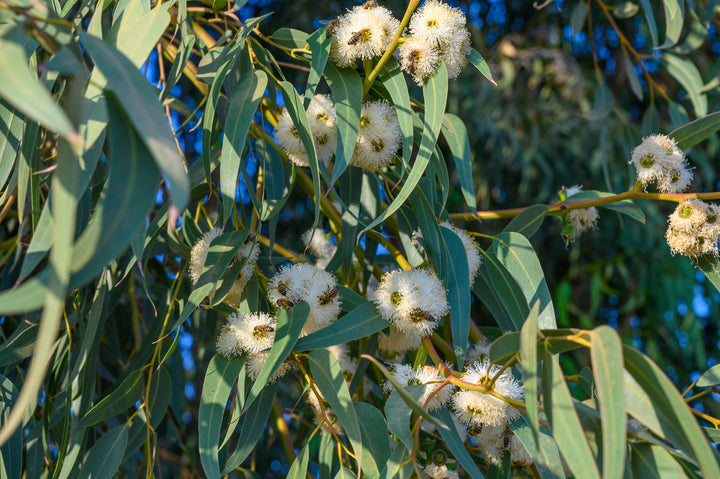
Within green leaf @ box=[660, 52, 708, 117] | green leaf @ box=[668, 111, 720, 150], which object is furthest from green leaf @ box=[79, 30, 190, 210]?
green leaf @ box=[660, 52, 708, 117]

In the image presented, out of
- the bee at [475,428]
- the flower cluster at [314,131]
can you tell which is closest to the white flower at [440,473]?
the bee at [475,428]

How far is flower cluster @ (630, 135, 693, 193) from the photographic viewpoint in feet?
2.79

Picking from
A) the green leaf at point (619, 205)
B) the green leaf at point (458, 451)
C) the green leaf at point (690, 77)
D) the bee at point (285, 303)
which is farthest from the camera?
the green leaf at point (690, 77)

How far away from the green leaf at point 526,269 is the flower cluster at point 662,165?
18cm

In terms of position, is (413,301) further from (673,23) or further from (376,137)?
(673,23)

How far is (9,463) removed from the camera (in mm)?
813

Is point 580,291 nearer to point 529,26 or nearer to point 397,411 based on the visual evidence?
point 529,26

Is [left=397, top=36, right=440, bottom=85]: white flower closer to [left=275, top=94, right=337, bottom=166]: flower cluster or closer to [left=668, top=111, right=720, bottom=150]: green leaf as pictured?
[left=275, top=94, right=337, bottom=166]: flower cluster

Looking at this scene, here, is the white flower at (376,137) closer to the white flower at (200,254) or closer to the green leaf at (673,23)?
the white flower at (200,254)

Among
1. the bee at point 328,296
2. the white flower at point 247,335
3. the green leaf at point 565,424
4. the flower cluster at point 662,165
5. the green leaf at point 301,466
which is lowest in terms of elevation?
the green leaf at point 301,466

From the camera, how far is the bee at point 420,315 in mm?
748

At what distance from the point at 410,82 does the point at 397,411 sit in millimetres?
752

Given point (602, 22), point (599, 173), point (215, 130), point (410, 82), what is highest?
point (602, 22)

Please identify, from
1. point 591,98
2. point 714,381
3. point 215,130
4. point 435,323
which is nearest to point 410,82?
point 215,130
